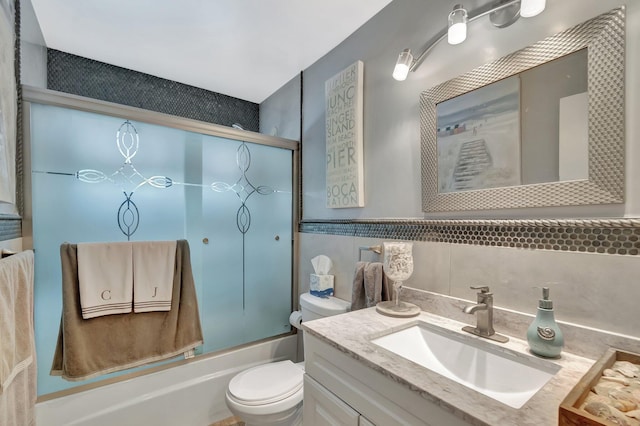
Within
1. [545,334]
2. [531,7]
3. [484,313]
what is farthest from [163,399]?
[531,7]

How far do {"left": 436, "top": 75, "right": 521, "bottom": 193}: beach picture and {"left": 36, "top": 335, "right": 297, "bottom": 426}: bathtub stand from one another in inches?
70.1

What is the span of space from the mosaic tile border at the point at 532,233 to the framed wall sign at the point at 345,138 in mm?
316

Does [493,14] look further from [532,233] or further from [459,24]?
[532,233]

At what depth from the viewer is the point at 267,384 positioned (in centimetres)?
150

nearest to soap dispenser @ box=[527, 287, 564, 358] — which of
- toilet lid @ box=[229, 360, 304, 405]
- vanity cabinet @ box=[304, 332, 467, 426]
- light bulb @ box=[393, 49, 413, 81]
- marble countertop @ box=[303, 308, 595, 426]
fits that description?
marble countertop @ box=[303, 308, 595, 426]

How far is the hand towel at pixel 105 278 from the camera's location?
137 cm

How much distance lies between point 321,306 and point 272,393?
499mm

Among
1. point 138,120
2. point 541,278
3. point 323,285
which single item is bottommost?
point 323,285

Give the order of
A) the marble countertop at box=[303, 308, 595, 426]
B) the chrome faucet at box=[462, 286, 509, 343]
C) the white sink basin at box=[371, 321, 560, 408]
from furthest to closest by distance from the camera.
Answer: the chrome faucet at box=[462, 286, 509, 343] < the white sink basin at box=[371, 321, 560, 408] < the marble countertop at box=[303, 308, 595, 426]

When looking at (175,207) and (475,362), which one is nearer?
(475,362)

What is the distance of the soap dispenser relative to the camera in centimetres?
82

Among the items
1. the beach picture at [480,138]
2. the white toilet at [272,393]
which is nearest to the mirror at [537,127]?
the beach picture at [480,138]

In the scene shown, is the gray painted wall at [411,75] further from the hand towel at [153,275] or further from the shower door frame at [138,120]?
the hand towel at [153,275]

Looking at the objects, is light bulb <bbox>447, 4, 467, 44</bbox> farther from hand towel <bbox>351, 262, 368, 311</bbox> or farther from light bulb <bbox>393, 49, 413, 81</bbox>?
hand towel <bbox>351, 262, 368, 311</bbox>
